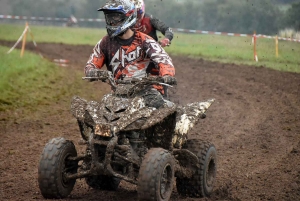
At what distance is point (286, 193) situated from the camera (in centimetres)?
701

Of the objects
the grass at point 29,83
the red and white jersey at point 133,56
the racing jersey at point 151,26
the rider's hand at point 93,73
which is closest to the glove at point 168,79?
the red and white jersey at point 133,56

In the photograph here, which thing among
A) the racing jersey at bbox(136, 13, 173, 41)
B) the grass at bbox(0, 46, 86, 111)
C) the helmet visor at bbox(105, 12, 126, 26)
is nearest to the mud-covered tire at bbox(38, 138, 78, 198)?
the helmet visor at bbox(105, 12, 126, 26)

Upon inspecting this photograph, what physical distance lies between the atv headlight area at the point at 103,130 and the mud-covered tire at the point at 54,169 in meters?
0.51

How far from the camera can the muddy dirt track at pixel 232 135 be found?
722cm

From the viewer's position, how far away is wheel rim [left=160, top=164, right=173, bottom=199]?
19.9 feet

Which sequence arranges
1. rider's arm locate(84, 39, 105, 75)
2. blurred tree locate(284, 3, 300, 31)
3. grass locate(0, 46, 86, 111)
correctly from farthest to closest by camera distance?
1. blurred tree locate(284, 3, 300, 31)
2. grass locate(0, 46, 86, 111)
3. rider's arm locate(84, 39, 105, 75)

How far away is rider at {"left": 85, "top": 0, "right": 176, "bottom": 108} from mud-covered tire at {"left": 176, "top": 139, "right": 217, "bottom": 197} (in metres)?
0.79

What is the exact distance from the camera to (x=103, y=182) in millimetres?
7238

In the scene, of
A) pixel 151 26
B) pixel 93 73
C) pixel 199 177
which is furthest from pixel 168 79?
pixel 151 26

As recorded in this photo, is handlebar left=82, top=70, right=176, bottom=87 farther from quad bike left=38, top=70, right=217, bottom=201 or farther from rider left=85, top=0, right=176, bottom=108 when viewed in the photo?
rider left=85, top=0, right=176, bottom=108

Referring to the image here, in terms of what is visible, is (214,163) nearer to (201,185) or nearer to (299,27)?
(201,185)

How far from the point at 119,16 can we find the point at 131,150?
1.71 metres

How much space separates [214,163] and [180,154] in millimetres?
570

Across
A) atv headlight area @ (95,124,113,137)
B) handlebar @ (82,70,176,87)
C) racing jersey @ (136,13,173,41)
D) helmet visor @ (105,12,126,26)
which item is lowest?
atv headlight area @ (95,124,113,137)
